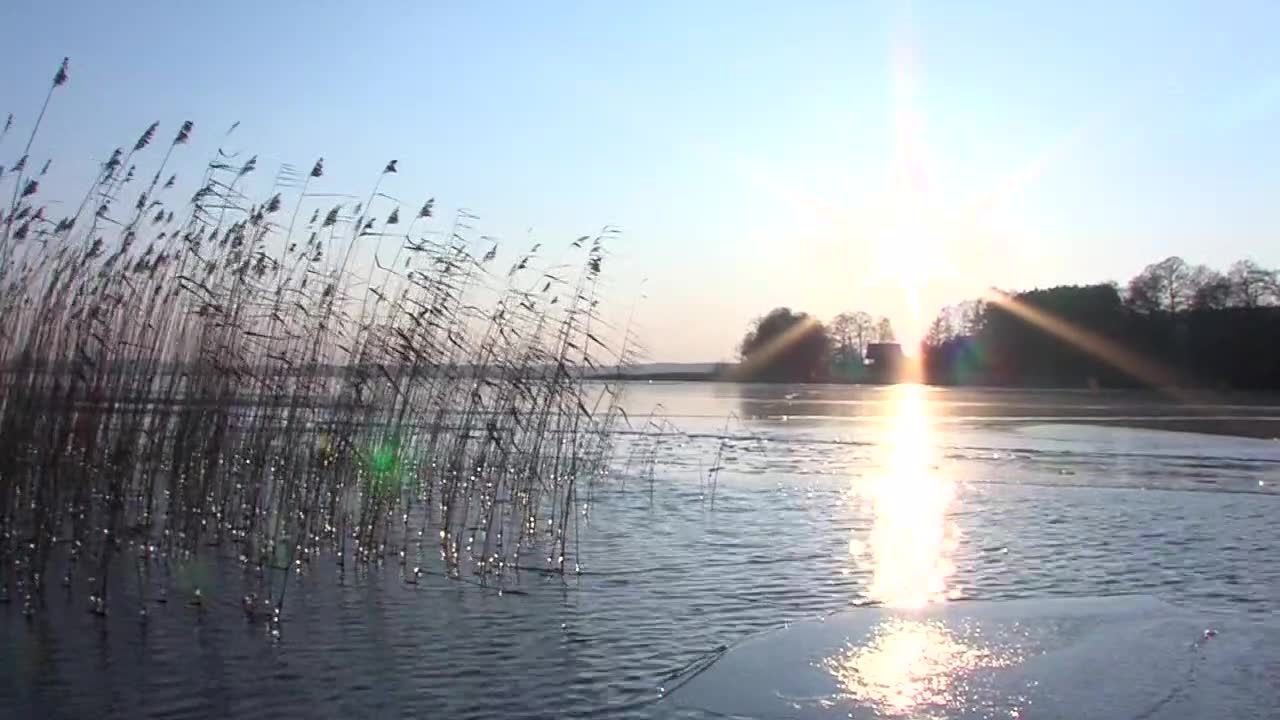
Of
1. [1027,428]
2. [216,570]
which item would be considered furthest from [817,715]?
[1027,428]

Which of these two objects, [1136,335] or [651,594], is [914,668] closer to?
[651,594]

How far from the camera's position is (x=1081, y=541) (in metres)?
10.6

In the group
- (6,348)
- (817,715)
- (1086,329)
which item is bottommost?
(817,715)

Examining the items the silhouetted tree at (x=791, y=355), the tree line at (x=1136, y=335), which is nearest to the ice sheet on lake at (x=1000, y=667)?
the tree line at (x=1136, y=335)

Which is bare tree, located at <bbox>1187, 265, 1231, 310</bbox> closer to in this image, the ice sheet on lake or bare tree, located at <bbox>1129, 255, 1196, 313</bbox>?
bare tree, located at <bbox>1129, 255, 1196, 313</bbox>

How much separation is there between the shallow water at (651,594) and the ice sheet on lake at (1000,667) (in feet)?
1.09

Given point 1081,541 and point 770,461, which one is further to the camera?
point 770,461

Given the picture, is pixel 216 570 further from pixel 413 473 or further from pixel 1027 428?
pixel 1027 428

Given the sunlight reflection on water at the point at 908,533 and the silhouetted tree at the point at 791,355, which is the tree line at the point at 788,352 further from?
the sunlight reflection on water at the point at 908,533

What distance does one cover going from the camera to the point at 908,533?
11.1 m

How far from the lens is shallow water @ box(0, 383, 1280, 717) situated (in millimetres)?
5605

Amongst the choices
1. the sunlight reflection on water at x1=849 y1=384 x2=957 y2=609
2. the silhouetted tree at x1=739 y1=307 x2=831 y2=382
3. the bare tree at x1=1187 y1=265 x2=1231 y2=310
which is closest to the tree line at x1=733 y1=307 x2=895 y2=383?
the silhouetted tree at x1=739 y1=307 x2=831 y2=382

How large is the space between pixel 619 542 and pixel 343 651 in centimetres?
420

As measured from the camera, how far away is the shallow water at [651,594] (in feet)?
18.4
